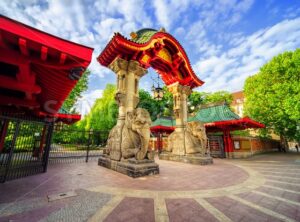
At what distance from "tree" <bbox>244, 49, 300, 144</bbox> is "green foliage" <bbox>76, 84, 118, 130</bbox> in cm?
2053

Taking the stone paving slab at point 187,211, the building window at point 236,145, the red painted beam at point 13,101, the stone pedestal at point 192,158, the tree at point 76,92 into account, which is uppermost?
the tree at point 76,92

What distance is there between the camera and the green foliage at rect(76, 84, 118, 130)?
22.9 meters

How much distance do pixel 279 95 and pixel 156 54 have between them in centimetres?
1567

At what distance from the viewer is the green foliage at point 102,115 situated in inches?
902

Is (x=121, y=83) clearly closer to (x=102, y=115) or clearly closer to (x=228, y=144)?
(x=228, y=144)

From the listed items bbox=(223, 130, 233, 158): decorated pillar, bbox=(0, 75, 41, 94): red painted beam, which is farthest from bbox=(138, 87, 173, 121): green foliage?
bbox=(0, 75, 41, 94): red painted beam

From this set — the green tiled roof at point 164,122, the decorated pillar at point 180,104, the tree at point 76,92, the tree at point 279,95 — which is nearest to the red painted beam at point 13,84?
the decorated pillar at point 180,104

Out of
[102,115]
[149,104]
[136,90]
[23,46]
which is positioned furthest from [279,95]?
[102,115]

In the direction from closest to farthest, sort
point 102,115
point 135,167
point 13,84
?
1. point 13,84
2. point 135,167
3. point 102,115

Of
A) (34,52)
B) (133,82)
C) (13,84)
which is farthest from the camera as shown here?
(133,82)

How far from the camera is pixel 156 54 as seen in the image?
28.6ft

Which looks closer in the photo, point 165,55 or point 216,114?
point 165,55

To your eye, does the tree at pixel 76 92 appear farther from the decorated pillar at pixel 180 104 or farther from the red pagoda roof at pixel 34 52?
the red pagoda roof at pixel 34 52

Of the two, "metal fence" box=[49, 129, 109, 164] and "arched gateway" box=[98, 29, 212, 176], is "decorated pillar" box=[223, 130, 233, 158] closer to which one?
"arched gateway" box=[98, 29, 212, 176]
